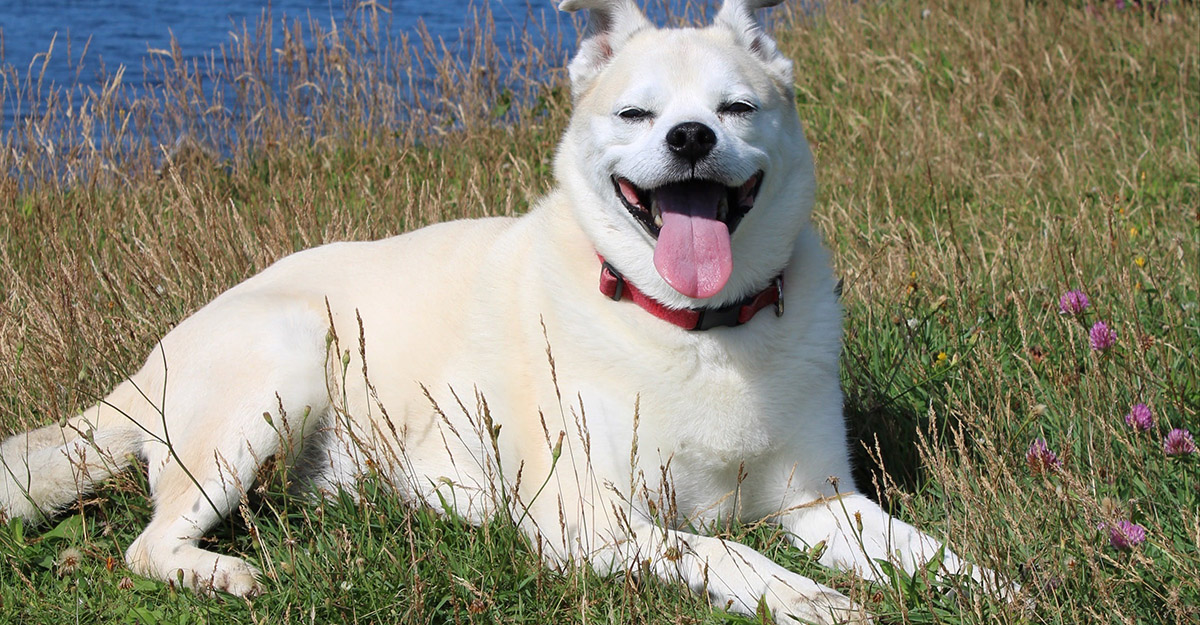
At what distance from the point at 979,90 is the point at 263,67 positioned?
4334mm

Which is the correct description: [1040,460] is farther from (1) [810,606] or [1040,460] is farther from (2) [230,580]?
(2) [230,580]

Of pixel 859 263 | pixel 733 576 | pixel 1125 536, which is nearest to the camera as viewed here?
pixel 1125 536

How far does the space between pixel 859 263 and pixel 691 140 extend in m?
2.24

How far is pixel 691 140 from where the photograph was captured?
2.90 meters

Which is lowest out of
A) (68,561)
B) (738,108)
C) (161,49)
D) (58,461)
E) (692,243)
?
(68,561)

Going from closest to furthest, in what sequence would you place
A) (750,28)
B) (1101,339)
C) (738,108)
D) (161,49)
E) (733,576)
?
1. (733,576)
2. (738,108)
3. (1101,339)
4. (750,28)
5. (161,49)

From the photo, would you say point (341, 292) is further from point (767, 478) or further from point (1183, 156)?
point (1183, 156)

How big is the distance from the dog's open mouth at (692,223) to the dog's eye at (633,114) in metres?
0.17

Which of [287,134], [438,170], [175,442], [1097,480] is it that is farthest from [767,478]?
[287,134]

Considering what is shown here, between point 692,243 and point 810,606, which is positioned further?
point 692,243

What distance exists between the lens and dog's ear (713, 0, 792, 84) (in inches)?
134

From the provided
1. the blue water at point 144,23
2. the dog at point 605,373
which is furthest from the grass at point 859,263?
the blue water at point 144,23

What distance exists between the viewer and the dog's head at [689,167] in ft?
9.70

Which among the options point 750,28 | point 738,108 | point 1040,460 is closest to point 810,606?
point 1040,460
